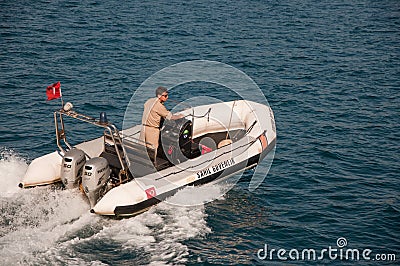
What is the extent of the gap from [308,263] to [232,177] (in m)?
3.36

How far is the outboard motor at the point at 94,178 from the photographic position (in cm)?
1198

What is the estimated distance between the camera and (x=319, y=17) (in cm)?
A: 3048

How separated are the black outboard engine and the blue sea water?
87cm

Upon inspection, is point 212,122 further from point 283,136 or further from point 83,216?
point 83,216

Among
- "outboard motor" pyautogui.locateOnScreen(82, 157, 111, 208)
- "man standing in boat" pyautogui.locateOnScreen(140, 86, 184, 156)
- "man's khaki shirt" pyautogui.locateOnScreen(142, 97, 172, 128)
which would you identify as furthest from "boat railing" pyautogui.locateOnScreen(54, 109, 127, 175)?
"man's khaki shirt" pyautogui.locateOnScreen(142, 97, 172, 128)

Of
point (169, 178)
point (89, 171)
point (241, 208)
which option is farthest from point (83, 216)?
point (241, 208)

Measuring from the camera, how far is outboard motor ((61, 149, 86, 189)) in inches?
487

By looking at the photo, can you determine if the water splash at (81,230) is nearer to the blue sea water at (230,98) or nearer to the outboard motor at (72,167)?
the blue sea water at (230,98)

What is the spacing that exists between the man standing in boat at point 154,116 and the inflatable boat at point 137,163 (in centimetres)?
17

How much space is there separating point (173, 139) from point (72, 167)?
7.48 feet

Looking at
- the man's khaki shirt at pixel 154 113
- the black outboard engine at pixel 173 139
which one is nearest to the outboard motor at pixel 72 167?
the man's khaki shirt at pixel 154 113

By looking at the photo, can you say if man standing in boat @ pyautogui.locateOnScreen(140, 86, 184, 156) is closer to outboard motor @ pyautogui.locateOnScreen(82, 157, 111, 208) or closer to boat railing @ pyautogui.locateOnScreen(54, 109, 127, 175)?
boat railing @ pyautogui.locateOnScreen(54, 109, 127, 175)

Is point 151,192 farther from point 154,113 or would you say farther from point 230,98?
point 230,98

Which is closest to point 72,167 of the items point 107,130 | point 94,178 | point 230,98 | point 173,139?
point 94,178
